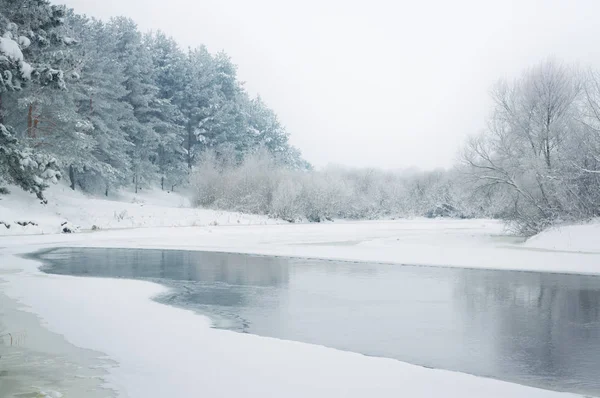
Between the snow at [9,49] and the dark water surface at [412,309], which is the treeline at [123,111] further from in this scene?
→ the dark water surface at [412,309]

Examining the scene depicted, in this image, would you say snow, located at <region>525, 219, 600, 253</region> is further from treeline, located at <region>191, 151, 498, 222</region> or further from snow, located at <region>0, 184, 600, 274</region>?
treeline, located at <region>191, 151, 498, 222</region>

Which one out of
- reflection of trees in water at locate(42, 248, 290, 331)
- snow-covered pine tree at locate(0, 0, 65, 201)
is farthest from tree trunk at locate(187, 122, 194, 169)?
snow-covered pine tree at locate(0, 0, 65, 201)

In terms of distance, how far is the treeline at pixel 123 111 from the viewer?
102 feet

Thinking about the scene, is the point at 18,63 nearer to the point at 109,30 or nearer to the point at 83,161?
the point at 83,161

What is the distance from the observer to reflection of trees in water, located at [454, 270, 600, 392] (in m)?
7.62

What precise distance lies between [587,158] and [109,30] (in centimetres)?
5349

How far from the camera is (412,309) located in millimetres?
11703

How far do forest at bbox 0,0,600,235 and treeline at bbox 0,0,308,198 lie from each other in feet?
0.42

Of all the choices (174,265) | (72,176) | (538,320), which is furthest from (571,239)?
(72,176)

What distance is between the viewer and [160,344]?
814cm

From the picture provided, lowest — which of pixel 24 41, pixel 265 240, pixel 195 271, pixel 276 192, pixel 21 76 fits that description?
pixel 195 271

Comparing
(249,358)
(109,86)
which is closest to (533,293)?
(249,358)

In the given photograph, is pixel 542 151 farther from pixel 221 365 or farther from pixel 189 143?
pixel 189 143

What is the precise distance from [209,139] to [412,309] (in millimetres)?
57038
